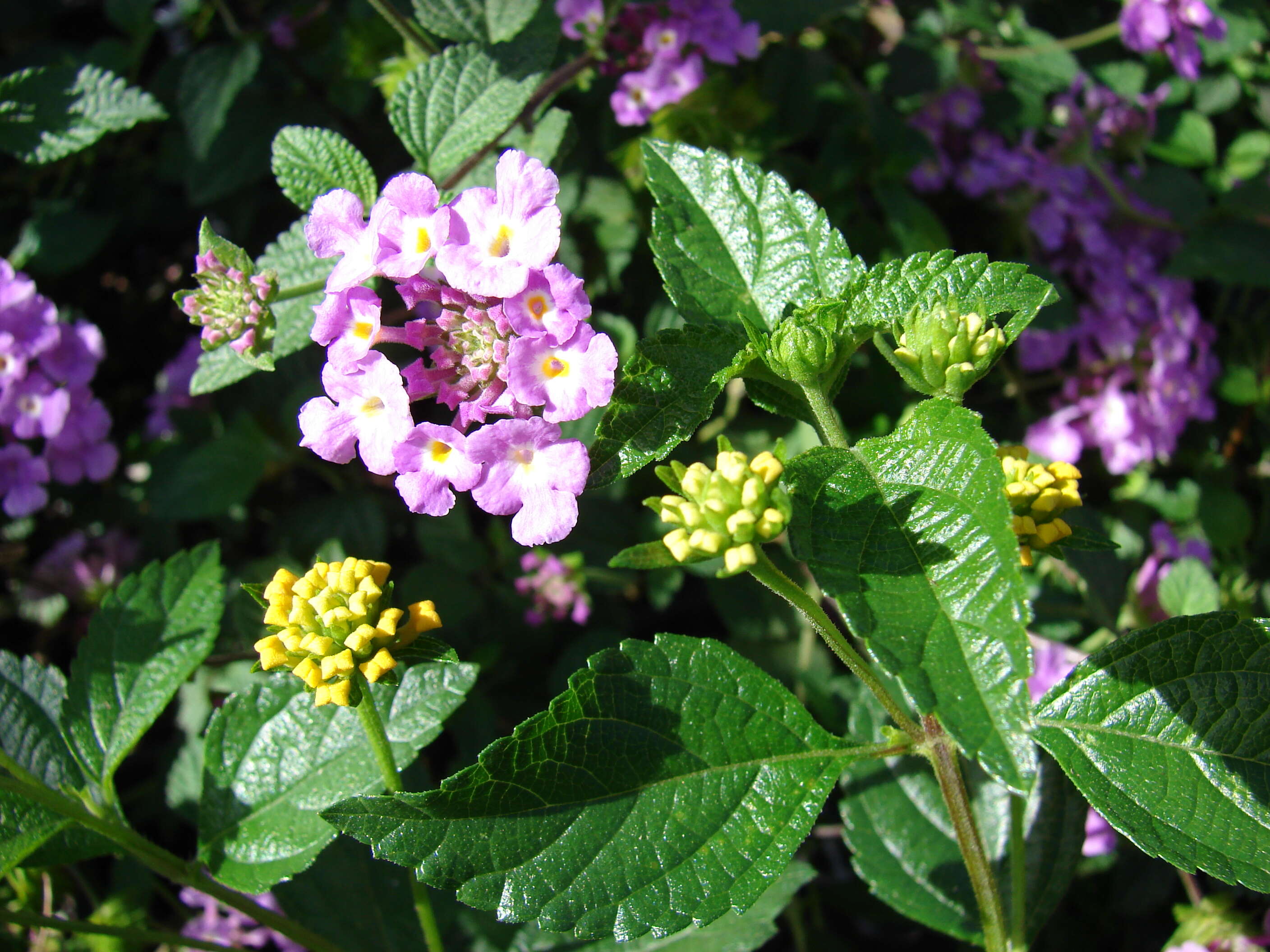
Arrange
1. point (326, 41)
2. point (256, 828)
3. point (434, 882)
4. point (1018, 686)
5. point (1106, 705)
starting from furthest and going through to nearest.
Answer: point (326, 41) < point (256, 828) < point (1106, 705) < point (434, 882) < point (1018, 686)

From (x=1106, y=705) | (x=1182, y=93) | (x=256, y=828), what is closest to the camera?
(x=1106, y=705)

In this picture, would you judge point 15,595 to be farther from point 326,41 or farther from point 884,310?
point 884,310

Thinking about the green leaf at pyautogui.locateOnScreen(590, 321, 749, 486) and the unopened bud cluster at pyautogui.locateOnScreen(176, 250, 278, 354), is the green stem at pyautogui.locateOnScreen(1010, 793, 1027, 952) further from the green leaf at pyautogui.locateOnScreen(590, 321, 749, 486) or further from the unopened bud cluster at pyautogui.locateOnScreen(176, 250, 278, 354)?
the unopened bud cluster at pyautogui.locateOnScreen(176, 250, 278, 354)

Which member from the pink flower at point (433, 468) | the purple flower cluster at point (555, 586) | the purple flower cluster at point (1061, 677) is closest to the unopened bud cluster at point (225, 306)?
the pink flower at point (433, 468)

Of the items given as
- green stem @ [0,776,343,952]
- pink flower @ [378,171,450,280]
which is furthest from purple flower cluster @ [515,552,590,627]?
pink flower @ [378,171,450,280]

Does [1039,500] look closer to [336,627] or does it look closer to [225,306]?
[336,627]

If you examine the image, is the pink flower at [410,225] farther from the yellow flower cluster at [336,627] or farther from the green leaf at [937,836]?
the green leaf at [937,836]

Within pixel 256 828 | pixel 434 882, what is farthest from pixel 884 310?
pixel 256 828
